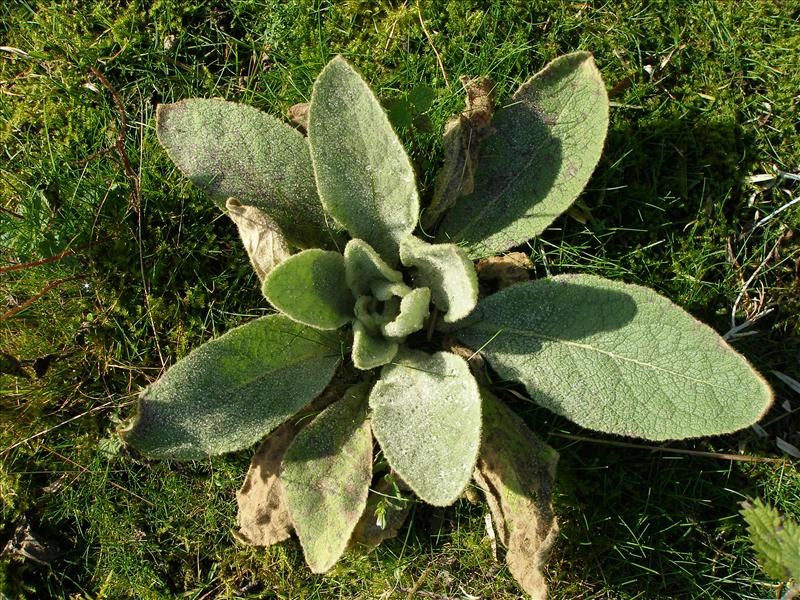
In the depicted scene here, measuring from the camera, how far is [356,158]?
2.48 meters

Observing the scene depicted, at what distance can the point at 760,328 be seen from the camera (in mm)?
2850

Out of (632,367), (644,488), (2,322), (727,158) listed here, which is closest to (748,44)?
(727,158)

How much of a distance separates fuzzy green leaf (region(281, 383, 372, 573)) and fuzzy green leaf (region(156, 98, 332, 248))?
639 mm

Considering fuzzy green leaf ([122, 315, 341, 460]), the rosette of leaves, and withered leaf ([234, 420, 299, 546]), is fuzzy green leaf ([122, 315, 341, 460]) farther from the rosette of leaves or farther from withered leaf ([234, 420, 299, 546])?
withered leaf ([234, 420, 299, 546])

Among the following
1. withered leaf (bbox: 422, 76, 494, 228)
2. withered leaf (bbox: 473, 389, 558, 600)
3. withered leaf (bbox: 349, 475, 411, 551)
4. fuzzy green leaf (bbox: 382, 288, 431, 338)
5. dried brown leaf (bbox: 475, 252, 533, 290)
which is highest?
withered leaf (bbox: 422, 76, 494, 228)

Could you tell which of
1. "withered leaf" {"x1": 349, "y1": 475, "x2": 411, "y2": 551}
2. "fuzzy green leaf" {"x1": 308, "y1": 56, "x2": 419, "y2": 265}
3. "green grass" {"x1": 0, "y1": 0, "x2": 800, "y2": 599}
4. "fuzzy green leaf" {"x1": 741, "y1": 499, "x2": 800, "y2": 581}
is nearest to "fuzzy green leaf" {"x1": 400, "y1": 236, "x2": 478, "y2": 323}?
"fuzzy green leaf" {"x1": 308, "y1": 56, "x2": 419, "y2": 265}

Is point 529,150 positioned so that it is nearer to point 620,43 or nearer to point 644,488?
point 620,43

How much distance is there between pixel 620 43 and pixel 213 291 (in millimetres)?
1801

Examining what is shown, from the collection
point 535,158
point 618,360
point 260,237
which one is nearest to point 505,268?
point 535,158

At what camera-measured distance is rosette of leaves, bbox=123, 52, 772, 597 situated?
7.72 feet

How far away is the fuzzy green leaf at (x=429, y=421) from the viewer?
2.22 m

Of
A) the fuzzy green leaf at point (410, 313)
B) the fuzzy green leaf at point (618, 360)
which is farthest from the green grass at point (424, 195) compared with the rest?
the fuzzy green leaf at point (410, 313)

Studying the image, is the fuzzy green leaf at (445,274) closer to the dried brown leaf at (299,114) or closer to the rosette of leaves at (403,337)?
the rosette of leaves at (403,337)

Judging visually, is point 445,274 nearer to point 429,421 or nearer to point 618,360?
point 429,421
